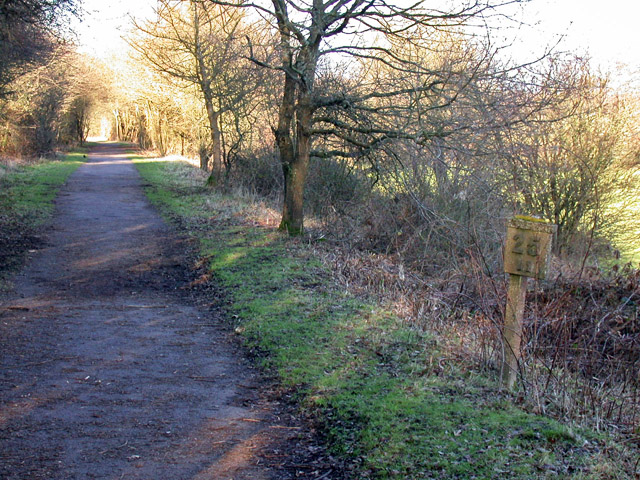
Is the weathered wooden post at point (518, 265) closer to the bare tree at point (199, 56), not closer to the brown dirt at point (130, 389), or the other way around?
the brown dirt at point (130, 389)

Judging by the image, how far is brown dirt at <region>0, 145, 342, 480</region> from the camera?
4656 mm

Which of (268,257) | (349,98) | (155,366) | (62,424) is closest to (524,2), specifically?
(349,98)

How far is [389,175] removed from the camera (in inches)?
510

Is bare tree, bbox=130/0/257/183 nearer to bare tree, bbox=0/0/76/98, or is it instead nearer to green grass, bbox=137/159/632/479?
→ bare tree, bbox=0/0/76/98

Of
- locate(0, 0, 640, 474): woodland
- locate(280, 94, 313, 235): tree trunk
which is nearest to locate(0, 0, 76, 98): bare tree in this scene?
locate(0, 0, 640, 474): woodland

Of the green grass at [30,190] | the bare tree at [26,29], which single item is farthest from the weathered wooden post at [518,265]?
the green grass at [30,190]

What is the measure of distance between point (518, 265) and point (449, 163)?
7281 millimetres

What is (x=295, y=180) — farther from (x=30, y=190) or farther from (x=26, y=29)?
(x=30, y=190)

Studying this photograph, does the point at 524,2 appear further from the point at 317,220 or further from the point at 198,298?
the point at 317,220

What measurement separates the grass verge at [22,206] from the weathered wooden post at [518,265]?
8204 mm

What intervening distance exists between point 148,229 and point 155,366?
31.1ft

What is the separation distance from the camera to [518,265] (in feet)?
17.2

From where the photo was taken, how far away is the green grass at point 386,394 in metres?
4.29

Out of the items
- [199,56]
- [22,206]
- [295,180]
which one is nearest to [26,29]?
[22,206]
